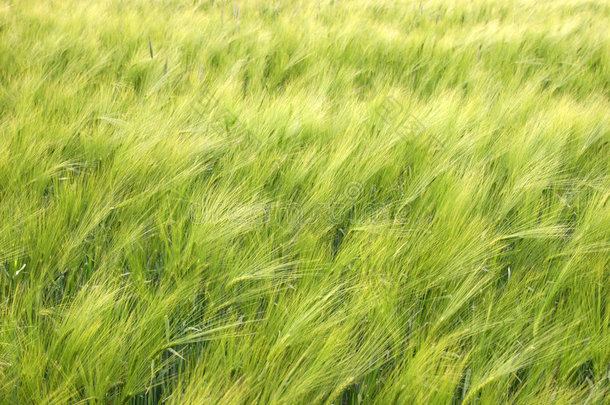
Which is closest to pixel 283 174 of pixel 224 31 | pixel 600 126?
pixel 600 126

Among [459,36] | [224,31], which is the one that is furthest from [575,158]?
[224,31]

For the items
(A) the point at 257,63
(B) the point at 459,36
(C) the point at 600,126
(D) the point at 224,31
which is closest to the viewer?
(C) the point at 600,126

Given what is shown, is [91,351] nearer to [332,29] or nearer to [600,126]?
[600,126]

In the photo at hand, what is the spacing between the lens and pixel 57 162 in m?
1.23

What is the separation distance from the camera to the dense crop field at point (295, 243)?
712mm

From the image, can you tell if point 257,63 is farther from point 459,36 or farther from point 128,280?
point 128,280

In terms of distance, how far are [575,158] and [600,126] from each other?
0.22 meters

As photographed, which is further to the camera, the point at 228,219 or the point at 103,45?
the point at 103,45

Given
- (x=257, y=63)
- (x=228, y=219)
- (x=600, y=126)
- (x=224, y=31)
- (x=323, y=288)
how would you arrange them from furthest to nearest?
→ (x=224, y=31) < (x=257, y=63) < (x=600, y=126) < (x=228, y=219) < (x=323, y=288)

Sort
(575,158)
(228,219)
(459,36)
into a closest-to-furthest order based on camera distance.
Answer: (228,219)
(575,158)
(459,36)

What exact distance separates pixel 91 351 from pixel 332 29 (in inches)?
98.5

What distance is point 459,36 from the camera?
286 centimetres

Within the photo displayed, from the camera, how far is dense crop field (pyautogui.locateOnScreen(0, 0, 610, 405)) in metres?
0.71

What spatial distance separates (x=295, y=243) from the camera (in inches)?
38.1
